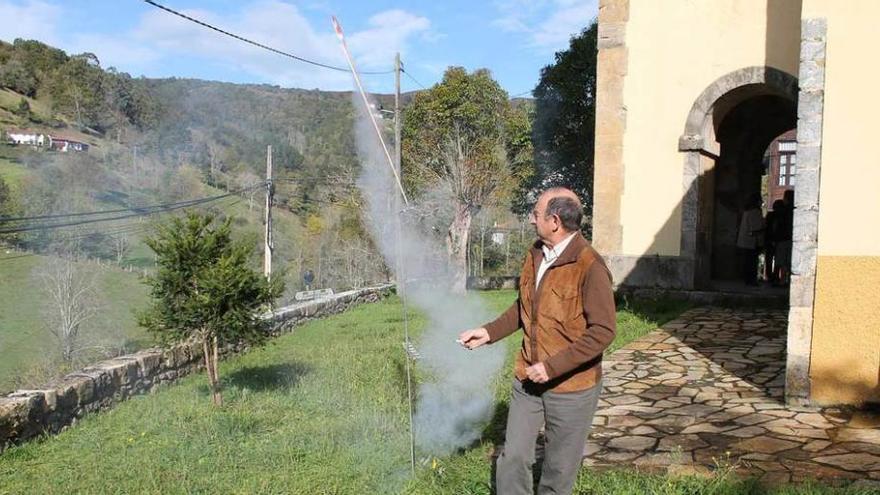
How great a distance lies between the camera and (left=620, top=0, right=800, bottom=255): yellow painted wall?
10.6 m

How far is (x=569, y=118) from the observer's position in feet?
60.5

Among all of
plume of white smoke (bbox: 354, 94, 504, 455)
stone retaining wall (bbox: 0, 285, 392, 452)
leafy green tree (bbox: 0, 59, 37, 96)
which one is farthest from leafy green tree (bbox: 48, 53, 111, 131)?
stone retaining wall (bbox: 0, 285, 392, 452)

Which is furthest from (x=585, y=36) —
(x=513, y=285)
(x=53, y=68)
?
(x=53, y=68)

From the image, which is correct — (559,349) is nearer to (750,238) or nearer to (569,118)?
(750,238)

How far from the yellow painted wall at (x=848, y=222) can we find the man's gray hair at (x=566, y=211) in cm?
339

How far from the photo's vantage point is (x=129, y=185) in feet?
165

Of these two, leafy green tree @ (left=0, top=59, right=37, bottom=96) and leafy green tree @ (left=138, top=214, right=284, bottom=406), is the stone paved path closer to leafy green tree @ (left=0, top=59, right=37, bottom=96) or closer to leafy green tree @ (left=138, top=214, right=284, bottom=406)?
leafy green tree @ (left=138, top=214, right=284, bottom=406)

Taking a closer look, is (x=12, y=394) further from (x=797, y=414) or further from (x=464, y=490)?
(x=797, y=414)

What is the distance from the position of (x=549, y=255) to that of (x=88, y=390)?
5.73m

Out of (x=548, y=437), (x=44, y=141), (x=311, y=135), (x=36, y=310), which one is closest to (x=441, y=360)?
Answer: (x=548, y=437)

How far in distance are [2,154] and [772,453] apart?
177ft

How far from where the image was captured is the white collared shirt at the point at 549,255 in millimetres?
3227

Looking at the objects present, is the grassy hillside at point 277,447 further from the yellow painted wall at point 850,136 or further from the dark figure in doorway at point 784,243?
the dark figure in doorway at point 784,243

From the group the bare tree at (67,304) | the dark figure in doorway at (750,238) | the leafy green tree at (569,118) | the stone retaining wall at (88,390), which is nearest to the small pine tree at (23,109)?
the bare tree at (67,304)
